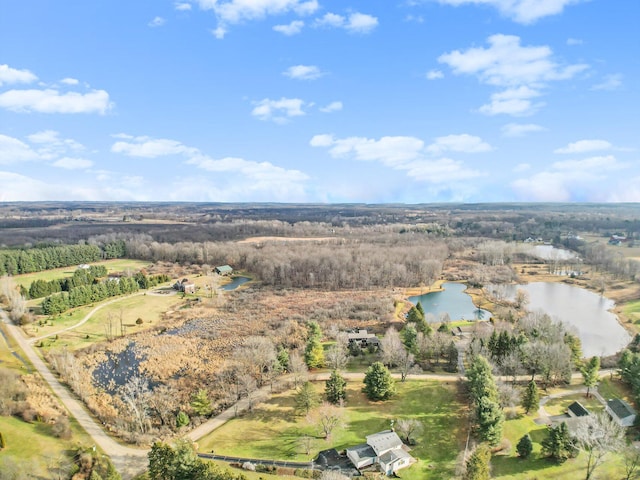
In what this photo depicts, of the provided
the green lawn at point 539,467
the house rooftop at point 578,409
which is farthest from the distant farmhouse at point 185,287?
the house rooftop at point 578,409

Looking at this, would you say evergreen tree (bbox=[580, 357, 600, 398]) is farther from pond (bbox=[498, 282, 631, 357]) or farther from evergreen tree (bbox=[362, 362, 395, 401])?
evergreen tree (bbox=[362, 362, 395, 401])

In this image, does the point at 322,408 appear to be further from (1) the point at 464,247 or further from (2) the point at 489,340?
(1) the point at 464,247

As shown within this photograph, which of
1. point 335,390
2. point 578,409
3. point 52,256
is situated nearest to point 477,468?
point 335,390

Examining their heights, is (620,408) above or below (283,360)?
below

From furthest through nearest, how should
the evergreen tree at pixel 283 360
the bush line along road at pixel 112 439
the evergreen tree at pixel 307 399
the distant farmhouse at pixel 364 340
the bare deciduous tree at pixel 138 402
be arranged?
the distant farmhouse at pixel 364 340 < the evergreen tree at pixel 283 360 < the evergreen tree at pixel 307 399 < the bare deciduous tree at pixel 138 402 < the bush line along road at pixel 112 439

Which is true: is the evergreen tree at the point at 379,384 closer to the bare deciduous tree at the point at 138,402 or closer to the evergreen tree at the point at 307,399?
the evergreen tree at the point at 307,399

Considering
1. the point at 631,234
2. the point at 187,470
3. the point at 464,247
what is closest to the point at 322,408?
the point at 187,470

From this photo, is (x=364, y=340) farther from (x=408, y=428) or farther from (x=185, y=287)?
(x=185, y=287)

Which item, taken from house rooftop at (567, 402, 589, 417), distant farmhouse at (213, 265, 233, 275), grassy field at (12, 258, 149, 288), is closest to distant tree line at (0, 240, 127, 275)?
grassy field at (12, 258, 149, 288)
